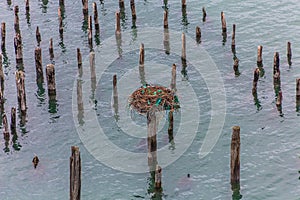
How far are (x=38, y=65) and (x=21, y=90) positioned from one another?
19.9ft

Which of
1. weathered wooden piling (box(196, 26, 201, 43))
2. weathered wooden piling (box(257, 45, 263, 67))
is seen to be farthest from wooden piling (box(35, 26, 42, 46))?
weathered wooden piling (box(257, 45, 263, 67))

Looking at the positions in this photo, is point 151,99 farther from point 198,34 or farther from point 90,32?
point 198,34

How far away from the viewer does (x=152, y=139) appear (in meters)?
52.3

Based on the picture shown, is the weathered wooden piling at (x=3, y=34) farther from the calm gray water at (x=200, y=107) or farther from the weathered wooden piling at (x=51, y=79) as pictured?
the weathered wooden piling at (x=51, y=79)

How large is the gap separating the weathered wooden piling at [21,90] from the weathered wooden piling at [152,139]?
11.4 m

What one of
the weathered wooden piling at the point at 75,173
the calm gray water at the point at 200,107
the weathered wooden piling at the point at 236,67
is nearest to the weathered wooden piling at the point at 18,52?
the calm gray water at the point at 200,107

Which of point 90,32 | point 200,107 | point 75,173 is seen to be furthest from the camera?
point 90,32

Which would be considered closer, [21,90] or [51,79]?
[21,90]

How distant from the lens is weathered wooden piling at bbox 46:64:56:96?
199 feet

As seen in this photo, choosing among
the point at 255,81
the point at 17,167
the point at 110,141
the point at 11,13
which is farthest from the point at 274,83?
the point at 11,13

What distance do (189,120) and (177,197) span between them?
10401 millimetres

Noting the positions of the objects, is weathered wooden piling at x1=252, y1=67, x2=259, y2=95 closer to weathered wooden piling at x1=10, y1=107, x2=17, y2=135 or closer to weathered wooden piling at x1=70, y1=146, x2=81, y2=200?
weathered wooden piling at x1=10, y1=107, x2=17, y2=135

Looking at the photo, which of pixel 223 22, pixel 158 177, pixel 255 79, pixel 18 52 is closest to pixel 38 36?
pixel 18 52

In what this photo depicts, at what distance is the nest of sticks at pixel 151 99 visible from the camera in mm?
59562
